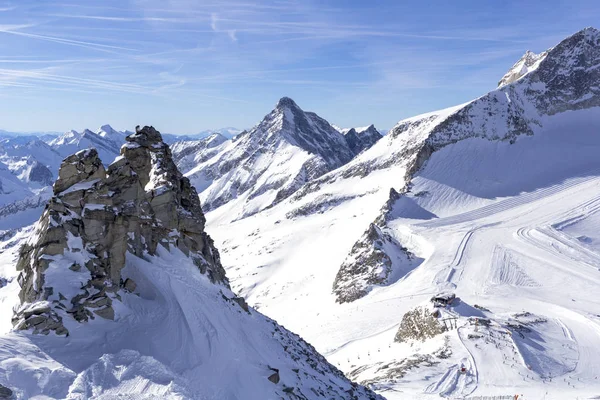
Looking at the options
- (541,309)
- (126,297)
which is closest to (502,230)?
(541,309)

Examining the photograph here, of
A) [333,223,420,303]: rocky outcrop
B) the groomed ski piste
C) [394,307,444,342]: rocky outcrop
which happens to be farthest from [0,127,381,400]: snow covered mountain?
[333,223,420,303]: rocky outcrop

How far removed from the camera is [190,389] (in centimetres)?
1506

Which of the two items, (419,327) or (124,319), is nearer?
(124,319)

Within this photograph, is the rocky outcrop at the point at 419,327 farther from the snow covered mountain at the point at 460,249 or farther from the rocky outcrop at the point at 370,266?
the rocky outcrop at the point at 370,266

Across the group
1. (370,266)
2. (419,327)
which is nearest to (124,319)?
(419,327)

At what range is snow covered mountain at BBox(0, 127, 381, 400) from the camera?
14.5 metres

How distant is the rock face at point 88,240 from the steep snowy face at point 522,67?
137939mm

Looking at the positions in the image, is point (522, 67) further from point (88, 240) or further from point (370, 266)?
point (88, 240)

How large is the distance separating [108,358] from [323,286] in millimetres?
53004

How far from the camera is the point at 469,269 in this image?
60.5 meters

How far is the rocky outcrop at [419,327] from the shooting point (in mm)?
36031

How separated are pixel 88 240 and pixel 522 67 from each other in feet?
501

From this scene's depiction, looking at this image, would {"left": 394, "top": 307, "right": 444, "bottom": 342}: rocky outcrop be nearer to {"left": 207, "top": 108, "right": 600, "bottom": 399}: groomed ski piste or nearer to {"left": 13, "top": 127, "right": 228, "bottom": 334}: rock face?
{"left": 207, "top": 108, "right": 600, "bottom": 399}: groomed ski piste

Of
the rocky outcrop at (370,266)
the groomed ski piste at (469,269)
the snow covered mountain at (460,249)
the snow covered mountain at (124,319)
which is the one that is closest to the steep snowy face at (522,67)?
the snow covered mountain at (460,249)
